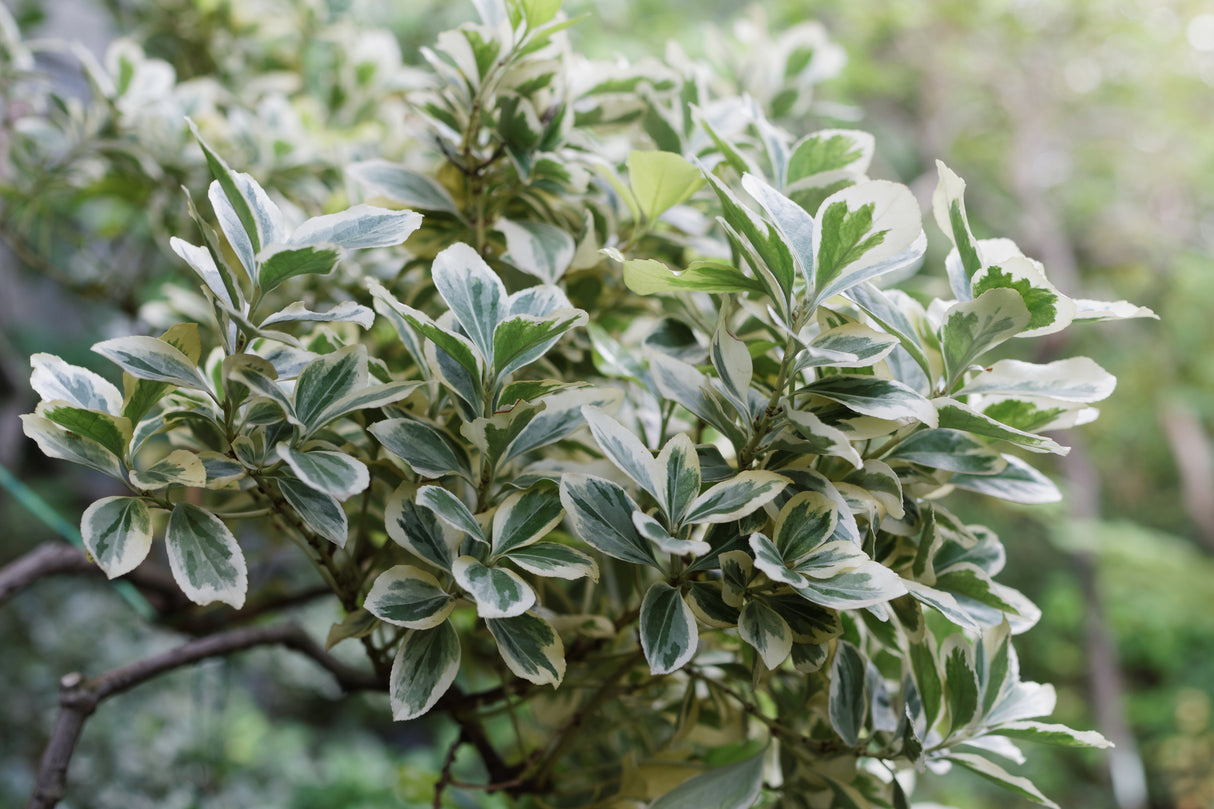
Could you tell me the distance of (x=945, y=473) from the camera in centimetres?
36

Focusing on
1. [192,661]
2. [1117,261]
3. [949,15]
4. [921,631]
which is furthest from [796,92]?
[1117,261]

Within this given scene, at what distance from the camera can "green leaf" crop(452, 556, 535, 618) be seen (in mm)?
274

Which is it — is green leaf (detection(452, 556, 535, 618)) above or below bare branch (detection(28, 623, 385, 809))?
above

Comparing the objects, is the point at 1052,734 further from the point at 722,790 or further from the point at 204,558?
the point at 204,558

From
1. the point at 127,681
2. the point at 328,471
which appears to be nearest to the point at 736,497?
the point at 328,471

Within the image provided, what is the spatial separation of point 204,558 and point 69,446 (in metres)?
0.06

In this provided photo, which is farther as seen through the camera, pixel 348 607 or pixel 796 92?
pixel 796 92

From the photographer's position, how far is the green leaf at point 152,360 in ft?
0.91

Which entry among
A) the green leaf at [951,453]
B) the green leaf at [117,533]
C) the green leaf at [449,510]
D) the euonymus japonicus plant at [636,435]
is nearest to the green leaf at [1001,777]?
the euonymus japonicus plant at [636,435]

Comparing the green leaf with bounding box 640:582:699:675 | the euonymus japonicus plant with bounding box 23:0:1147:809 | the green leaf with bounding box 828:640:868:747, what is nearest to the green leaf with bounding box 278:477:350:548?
the euonymus japonicus plant with bounding box 23:0:1147:809

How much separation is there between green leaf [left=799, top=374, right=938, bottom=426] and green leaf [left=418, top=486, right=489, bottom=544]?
13 cm

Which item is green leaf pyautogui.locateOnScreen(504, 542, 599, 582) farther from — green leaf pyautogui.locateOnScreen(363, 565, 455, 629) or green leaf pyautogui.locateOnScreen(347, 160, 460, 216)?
green leaf pyautogui.locateOnScreen(347, 160, 460, 216)

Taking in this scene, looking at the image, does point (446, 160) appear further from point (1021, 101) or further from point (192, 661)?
point (1021, 101)

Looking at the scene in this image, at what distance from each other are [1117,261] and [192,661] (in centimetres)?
373
